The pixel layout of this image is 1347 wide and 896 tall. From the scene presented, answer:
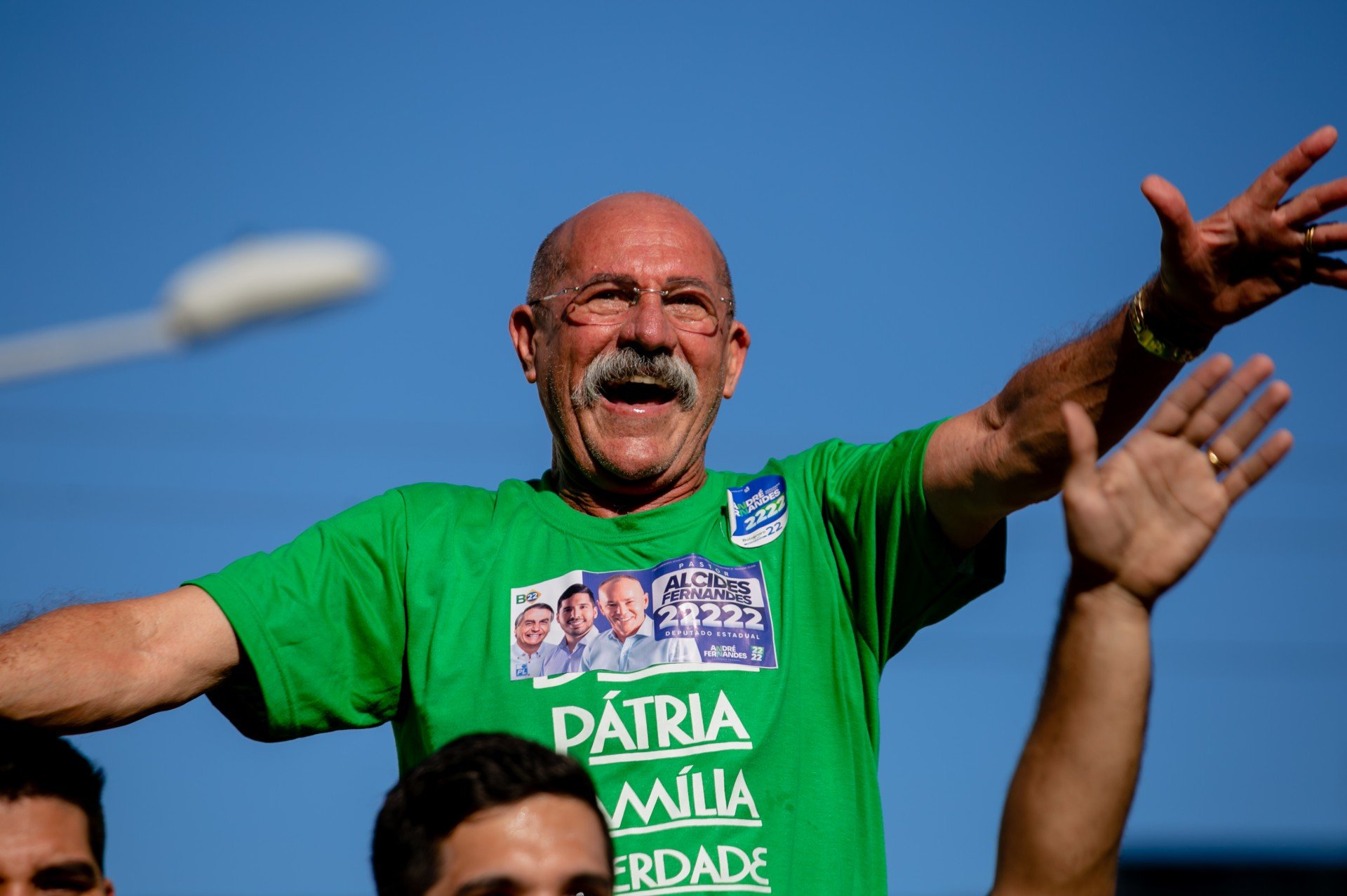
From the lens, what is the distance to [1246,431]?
287 centimetres

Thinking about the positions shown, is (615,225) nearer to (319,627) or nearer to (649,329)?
(649,329)

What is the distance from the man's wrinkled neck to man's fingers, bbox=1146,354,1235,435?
1885mm

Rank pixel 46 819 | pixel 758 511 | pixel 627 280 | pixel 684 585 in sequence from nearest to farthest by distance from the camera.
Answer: pixel 46 819 → pixel 684 585 → pixel 758 511 → pixel 627 280

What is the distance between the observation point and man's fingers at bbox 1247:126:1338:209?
3.42 metres

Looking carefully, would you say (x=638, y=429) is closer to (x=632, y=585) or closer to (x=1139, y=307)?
(x=632, y=585)

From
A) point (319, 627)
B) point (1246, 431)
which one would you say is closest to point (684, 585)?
point (319, 627)

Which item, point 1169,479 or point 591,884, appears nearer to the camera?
point 1169,479

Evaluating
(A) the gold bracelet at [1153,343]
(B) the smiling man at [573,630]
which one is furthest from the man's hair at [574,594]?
(A) the gold bracelet at [1153,343]

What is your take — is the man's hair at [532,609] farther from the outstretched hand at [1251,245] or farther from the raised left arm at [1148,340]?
the outstretched hand at [1251,245]

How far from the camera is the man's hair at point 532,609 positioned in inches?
164

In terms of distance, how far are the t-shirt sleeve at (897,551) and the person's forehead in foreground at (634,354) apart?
49cm

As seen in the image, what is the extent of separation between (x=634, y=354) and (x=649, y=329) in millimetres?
79

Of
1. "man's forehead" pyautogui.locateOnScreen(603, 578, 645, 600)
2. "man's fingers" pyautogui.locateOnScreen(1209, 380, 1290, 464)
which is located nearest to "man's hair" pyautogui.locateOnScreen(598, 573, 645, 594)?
"man's forehead" pyautogui.locateOnScreen(603, 578, 645, 600)

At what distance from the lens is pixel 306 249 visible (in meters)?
2.52
